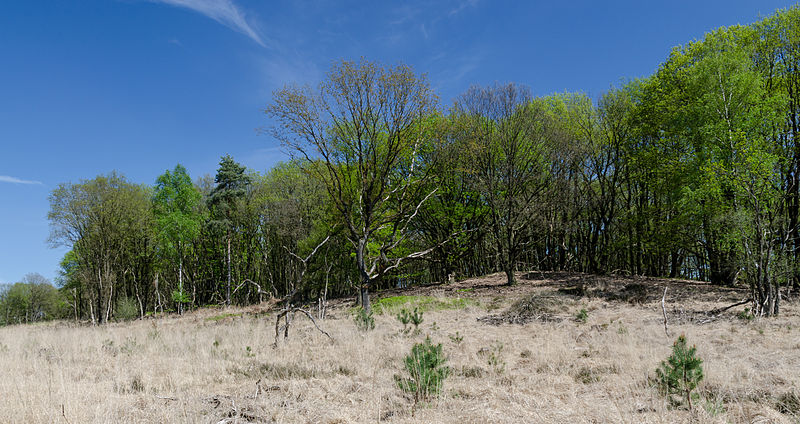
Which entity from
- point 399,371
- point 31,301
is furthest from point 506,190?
point 31,301

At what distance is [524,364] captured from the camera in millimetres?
7426

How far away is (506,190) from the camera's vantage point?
76.0ft

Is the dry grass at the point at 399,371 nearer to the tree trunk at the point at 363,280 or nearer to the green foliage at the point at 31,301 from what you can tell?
the tree trunk at the point at 363,280

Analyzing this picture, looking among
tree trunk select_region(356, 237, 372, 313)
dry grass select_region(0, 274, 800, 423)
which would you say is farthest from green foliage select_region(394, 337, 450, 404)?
tree trunk select_region(356, 237, 372, 313)

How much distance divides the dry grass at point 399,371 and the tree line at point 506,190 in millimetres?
2982

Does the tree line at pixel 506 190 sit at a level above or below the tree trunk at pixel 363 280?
above

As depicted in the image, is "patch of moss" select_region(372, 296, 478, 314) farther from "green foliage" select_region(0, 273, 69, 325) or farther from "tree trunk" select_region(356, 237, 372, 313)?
"green foliage" select_region(0, 273, 69, 325)

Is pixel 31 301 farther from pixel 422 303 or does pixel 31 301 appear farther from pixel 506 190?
pixel 506 190

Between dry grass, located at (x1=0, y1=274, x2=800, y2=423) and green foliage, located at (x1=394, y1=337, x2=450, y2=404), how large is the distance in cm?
22

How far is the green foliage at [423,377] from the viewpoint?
5430mm

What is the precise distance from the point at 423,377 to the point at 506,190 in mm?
18963

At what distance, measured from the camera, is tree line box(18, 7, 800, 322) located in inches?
621

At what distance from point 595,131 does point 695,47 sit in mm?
7229

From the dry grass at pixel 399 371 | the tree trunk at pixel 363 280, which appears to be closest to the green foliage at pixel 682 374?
the dry grass at pixel 399 371
